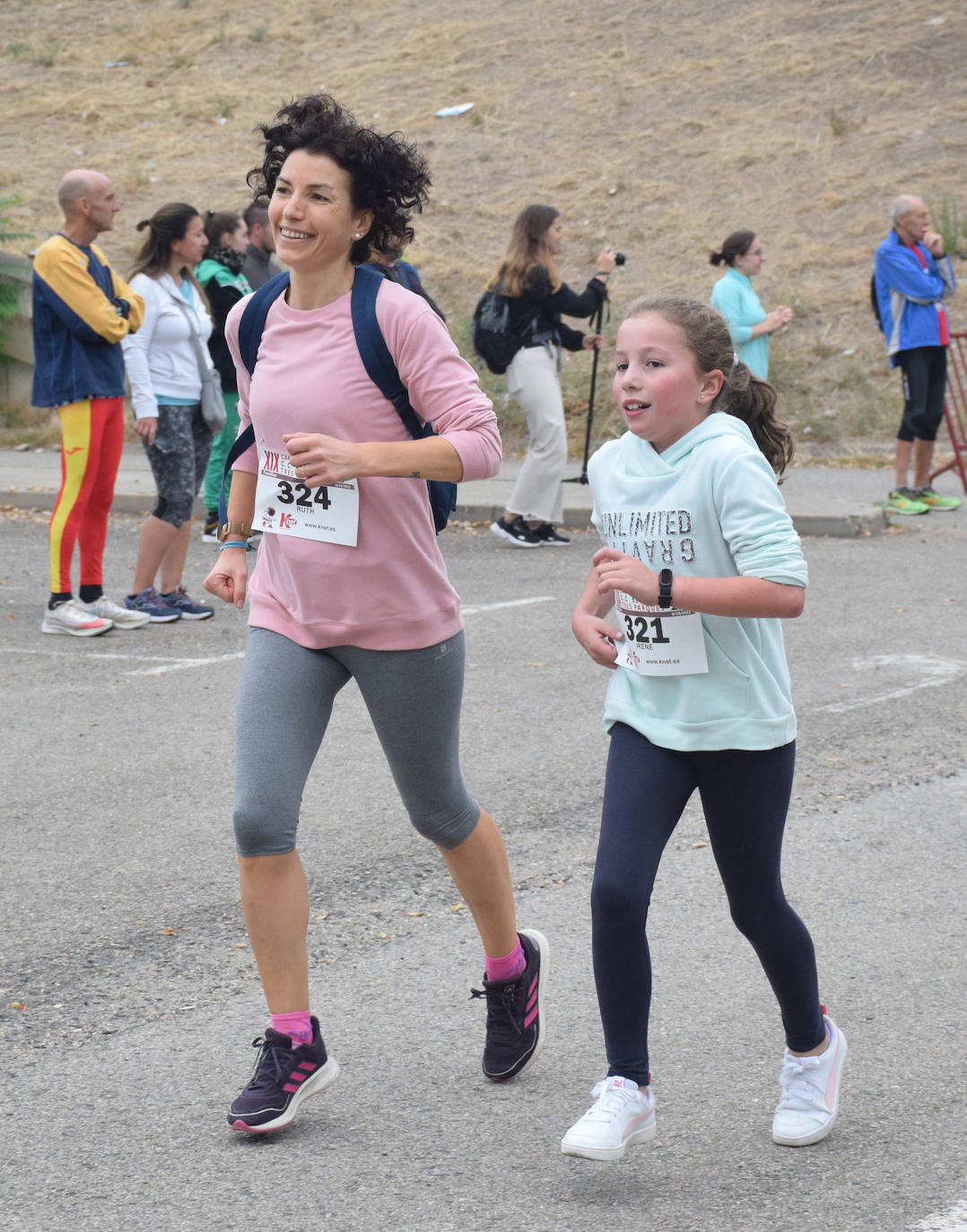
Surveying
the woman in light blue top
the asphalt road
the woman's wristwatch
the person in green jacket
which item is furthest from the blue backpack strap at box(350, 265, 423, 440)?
the woman in light blue top

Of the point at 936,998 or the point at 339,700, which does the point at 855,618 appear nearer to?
the point at 339,700

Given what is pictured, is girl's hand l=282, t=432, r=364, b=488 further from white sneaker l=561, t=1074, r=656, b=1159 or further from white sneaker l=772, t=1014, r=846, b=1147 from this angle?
white sneaker l=772, t=1014, r=846, b=1147

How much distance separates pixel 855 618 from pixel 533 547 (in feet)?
10.4

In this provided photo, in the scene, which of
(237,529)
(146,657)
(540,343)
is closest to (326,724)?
(237,529)

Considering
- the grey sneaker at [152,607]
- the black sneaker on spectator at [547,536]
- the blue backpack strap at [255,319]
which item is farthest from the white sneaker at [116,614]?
the blue backpack strap at [255,319]

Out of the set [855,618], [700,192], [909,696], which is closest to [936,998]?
[909,696]

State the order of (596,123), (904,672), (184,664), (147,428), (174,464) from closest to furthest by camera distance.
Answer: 1. (904,672)
2. (184,664)
3. (147,428)
4. (174,464)
5. (596,123)

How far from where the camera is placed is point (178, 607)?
880 cm

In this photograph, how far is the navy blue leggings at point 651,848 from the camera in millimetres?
2963

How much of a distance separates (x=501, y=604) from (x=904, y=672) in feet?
8.62

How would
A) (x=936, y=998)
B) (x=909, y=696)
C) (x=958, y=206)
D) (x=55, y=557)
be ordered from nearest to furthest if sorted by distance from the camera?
(x=936, y=998) < (x=909, y=696) < (x=55, y=557) < (x=958, y=206)

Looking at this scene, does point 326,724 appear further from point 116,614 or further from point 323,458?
point 116,614

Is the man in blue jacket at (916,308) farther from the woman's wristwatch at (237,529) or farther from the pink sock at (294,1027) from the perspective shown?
the pink sock at (294,1027)

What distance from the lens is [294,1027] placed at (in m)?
3.25
